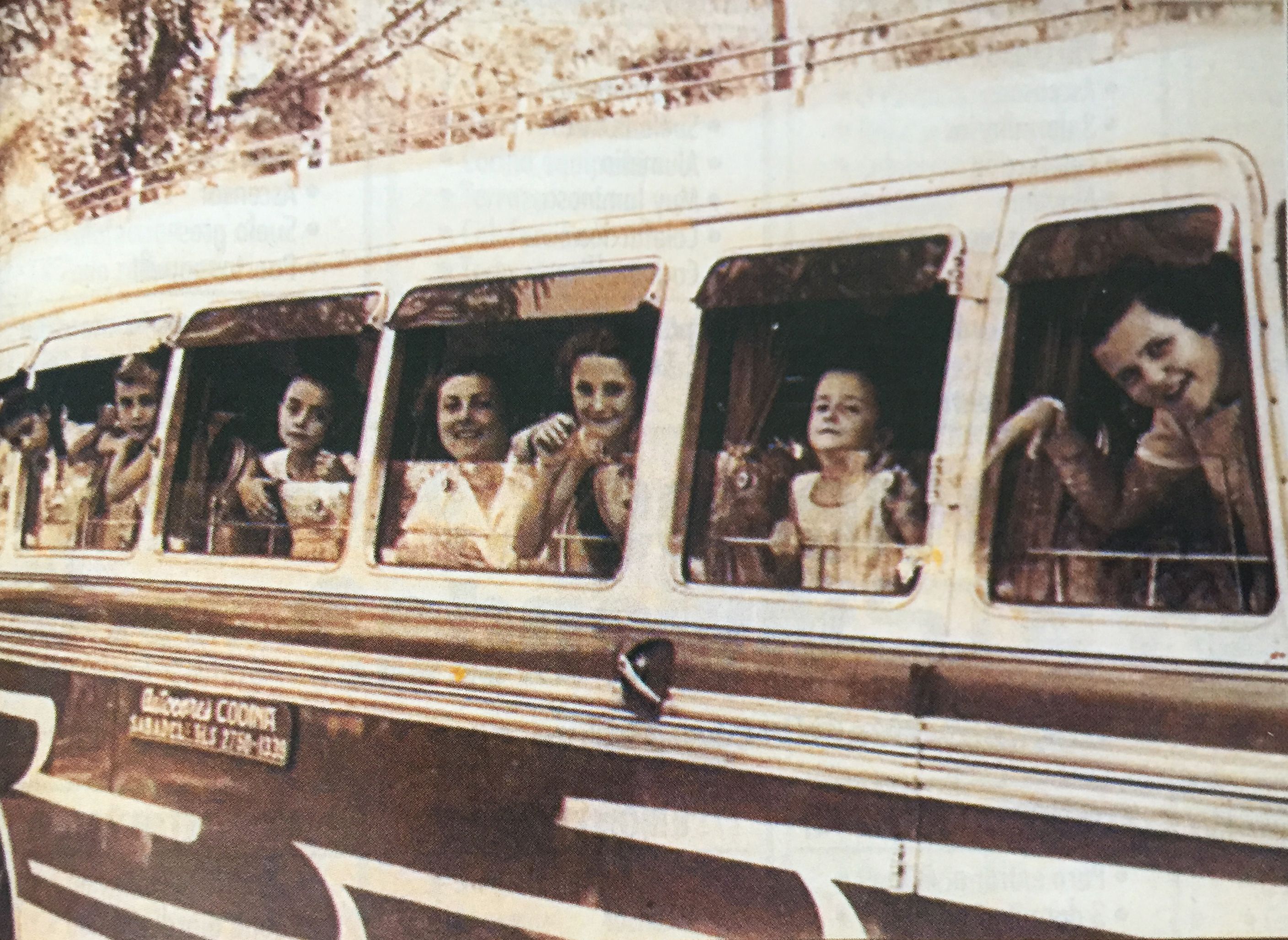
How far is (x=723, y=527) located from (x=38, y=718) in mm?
1367

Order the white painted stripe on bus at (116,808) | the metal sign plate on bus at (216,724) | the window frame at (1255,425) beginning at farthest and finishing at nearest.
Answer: the white painted stripe on bus at (116,808) < the metal sign plate on bus at (216,724) < the window frame at (1255,425)

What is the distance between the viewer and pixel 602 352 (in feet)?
4.82

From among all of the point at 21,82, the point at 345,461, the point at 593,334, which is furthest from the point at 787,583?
the point at 21,82

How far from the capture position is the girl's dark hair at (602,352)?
1435mm

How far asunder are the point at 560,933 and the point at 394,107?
1.23 meters

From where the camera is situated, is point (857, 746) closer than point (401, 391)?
Yes

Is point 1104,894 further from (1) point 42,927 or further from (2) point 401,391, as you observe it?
(1) point 42,927

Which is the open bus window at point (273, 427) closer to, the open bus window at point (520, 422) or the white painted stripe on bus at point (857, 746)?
the open bus window at point (520, 422)

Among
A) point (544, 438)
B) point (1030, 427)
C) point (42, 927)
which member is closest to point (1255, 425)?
point (1030, 427)

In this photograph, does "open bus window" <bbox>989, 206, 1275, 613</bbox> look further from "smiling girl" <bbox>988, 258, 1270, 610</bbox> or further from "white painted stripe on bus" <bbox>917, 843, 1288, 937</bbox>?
"white painted stripe on bus" <bbox>917, 843, 1288, 937</bbox>

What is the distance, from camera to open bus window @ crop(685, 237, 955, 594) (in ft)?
4.17

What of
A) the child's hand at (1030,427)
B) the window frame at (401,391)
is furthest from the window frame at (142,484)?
the child's hand at (1030,427)

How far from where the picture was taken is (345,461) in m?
1.64

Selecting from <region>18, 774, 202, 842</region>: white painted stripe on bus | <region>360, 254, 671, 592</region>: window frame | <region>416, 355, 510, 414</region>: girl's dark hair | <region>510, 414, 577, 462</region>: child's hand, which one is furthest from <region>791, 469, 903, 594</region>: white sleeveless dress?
<region>18, 774, 202, 842</region>: white painted stripe on bus
